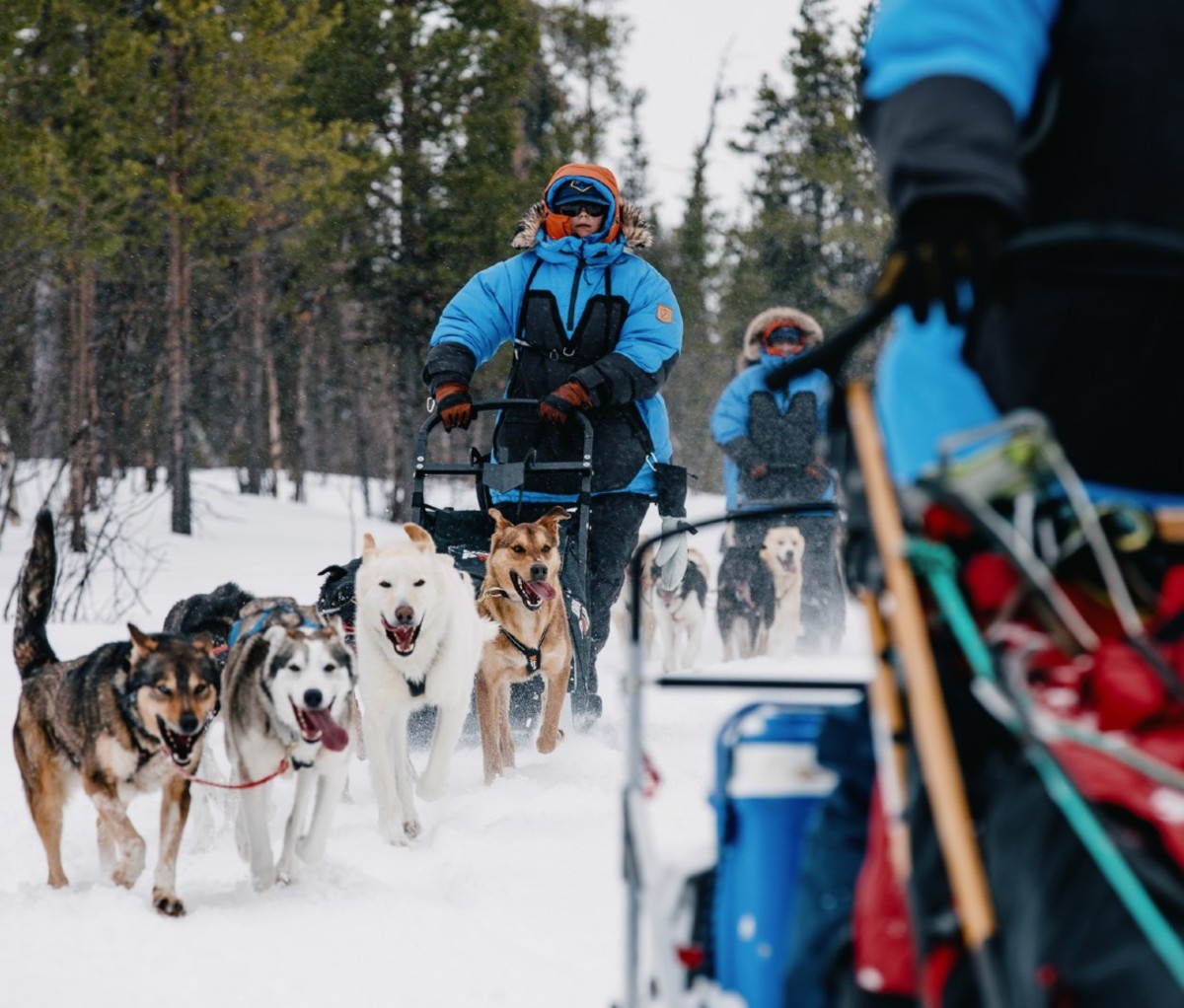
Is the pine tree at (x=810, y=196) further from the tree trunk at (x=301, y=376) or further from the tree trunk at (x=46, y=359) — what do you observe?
the tree trunk at (x=46, y=359)

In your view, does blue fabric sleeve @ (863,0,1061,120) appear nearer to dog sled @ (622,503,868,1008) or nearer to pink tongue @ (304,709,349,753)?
dog sled @ (622,503,868,1008)

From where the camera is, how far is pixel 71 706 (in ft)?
13.8

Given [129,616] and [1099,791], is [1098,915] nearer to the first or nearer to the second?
[1099,791]

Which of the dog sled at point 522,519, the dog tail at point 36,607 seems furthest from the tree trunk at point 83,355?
the dog tail at point 36,607

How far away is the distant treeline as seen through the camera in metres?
14.0

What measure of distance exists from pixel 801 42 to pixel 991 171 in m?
27.4

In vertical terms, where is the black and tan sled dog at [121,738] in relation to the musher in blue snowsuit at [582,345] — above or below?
below

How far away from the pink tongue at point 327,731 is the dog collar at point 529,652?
161 centimetres

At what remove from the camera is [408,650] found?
502 cm

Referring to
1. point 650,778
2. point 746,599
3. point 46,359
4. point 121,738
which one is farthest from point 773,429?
point 46,359

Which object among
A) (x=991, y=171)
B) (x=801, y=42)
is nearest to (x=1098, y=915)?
(x=991, y=171)

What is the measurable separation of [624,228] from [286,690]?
2656mm

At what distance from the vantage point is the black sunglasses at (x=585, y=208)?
18.7ft

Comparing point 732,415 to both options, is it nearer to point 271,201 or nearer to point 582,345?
point 582,345
